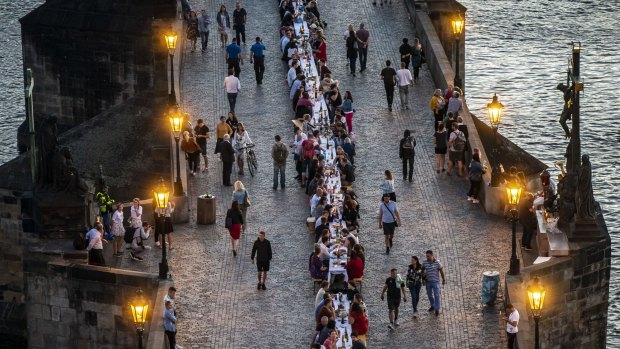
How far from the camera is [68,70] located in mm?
101250

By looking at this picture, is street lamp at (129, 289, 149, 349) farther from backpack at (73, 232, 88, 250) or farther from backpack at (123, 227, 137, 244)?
backpack at (123, 227, 137, 244)

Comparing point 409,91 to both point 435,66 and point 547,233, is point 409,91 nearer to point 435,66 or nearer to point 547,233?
point 435,66

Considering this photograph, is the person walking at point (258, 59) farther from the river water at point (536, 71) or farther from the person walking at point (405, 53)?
the river water at point (536, 71)

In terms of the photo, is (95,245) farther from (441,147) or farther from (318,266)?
(441,147)

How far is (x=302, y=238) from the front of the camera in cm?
7762

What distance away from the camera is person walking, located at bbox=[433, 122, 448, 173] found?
8212cm

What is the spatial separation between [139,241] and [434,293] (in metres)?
10.8

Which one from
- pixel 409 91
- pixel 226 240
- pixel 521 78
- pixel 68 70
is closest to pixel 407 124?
pixel 409 91

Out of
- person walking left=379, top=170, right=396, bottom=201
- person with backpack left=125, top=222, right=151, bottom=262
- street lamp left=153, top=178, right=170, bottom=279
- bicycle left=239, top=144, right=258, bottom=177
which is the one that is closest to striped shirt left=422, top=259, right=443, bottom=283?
person walking left=379, top=170, right=396, bottom=201

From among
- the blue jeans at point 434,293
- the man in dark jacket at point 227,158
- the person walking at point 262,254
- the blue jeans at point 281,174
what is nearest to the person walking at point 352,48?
the man in dark jacket at point 227,158

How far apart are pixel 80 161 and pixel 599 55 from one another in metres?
38.5

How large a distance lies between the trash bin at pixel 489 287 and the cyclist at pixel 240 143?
1367 cm

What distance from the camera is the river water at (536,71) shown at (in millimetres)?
107625

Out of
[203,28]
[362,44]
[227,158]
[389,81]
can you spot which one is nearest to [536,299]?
[227,158]
